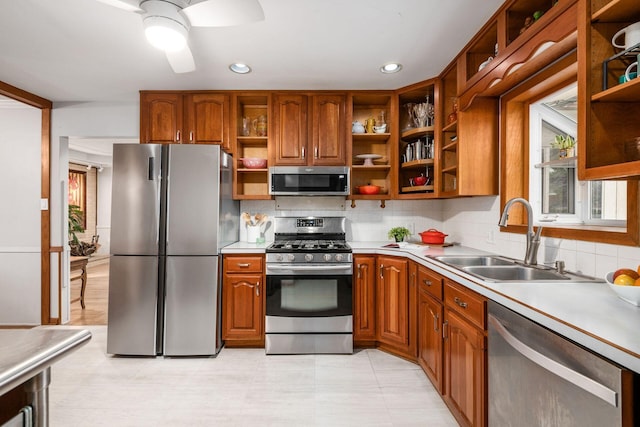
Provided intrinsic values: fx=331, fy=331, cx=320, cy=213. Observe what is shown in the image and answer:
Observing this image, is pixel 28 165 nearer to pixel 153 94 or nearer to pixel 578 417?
pixel 153 94

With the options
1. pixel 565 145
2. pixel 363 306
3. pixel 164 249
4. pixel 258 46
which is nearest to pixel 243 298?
pixel 164 249

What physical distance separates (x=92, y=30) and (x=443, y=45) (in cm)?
242

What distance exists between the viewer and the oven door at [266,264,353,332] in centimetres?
288

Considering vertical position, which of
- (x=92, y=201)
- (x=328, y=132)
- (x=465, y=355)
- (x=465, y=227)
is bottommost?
(x=465, y=355)

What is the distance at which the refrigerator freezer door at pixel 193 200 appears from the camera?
9.23ft

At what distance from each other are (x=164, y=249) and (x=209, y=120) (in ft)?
4.33

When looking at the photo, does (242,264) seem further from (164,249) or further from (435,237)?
(435,237)

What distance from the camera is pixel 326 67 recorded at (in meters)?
2.77

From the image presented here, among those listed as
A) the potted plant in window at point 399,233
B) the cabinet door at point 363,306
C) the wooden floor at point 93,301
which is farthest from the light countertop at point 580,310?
the wooden floor at point 93,301

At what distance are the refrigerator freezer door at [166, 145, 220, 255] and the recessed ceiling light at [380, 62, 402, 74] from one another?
1573 millimetres

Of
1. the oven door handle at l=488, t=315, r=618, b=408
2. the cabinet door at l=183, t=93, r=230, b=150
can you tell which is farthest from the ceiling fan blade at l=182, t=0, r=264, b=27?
the oven door handle at l=488, t=315, r=618, b=408

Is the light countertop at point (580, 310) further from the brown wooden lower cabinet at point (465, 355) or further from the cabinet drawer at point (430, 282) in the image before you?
the cabinet drawer at point (430, 282)

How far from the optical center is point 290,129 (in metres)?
3.27

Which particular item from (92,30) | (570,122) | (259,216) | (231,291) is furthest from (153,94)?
(570,122)
